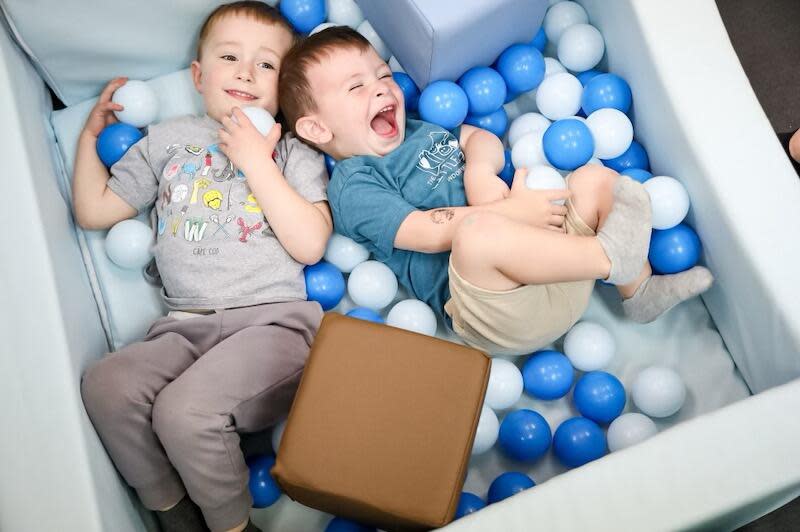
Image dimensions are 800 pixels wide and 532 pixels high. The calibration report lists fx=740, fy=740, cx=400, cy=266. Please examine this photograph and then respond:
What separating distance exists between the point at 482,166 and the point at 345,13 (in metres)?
0.54

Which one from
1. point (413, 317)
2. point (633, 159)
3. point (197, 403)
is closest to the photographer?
point (197, 403)

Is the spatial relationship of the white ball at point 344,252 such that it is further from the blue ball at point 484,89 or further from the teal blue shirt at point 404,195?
the blue ball at point 484,89

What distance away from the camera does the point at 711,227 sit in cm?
128

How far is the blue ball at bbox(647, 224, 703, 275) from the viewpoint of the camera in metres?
1.31

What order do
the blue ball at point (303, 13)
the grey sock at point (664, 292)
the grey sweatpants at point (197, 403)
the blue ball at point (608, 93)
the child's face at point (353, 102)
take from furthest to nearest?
the blue ball at point (303, 13)
the blue ball at point (608, 93)
the child's face at point (353, 102)
the grey sock at point (664, 292)
the grey sweatpants at point (197, 403)

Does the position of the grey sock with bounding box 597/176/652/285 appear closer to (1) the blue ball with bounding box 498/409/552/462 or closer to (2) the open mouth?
(1) the blue ball with bounding box 498/409/552/462

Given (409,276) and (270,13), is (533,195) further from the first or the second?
(270,13)

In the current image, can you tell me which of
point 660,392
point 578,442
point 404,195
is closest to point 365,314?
point 404,195

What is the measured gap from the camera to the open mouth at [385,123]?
1419 mm

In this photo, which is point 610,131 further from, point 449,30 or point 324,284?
point 324,284

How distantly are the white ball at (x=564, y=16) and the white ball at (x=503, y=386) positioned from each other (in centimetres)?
77

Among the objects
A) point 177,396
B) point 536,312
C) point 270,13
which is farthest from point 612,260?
point 270,13

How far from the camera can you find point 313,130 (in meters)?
1.42

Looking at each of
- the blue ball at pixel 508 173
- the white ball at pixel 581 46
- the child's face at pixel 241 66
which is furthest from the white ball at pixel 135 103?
the white ball at pixel 581 46
